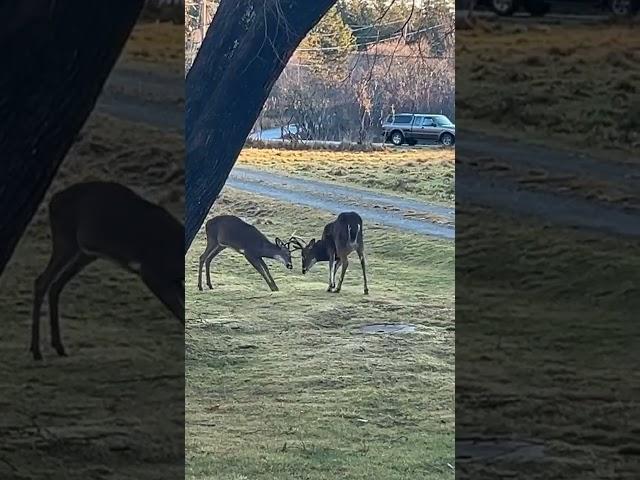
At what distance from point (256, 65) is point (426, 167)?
0.85 meters

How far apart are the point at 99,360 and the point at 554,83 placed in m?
1.63

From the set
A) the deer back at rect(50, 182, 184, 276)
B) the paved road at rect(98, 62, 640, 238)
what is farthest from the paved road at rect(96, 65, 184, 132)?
the deer back at rect(50, 182, 184, 276)

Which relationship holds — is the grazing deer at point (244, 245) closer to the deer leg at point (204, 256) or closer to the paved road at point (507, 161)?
the deer leg at point (204, 256)

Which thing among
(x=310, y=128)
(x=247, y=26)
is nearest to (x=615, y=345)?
(x=310, y=128)

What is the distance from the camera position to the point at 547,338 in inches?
104

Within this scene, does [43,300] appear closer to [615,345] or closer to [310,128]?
[310,128]

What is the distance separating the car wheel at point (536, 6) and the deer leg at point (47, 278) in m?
1.55

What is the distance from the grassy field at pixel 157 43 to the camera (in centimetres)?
259

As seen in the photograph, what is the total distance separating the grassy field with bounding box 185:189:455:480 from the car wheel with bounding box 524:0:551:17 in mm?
1088

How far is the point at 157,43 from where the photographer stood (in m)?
2.59

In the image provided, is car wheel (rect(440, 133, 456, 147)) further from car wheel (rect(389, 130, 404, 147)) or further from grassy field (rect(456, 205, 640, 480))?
grassy field (rect(456, 205, 640, 480))

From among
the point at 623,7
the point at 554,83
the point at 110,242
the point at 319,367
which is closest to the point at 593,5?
the point at 623,7

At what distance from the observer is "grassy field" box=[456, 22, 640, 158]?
2.57 m

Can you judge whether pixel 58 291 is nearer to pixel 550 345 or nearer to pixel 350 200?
pixel 350 200
